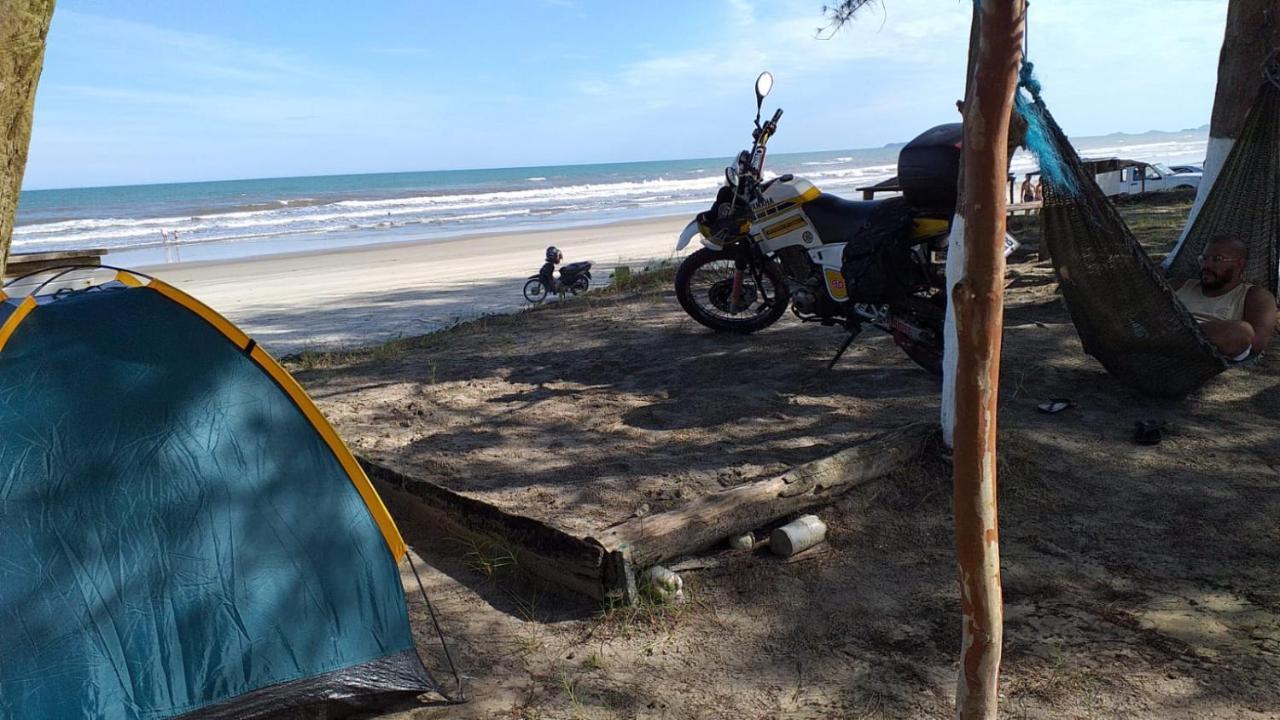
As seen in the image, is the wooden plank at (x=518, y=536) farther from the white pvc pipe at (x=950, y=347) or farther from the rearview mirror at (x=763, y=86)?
the rearview mirror at (x=763, y=86)

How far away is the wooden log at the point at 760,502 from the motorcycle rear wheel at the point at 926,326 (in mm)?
1090

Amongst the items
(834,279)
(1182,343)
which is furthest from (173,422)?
(1182,343)

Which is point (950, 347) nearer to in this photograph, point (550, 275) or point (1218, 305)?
point (1218, 305)

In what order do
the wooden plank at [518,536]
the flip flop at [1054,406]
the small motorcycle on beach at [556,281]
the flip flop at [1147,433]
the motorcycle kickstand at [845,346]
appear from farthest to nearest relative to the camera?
the small motorcycle on beach at [556,281] → the motorcycle kickstand at [845,346] → the flip flop at [1054,406] → the flip flop at [1147,433] → the wooden plank at [518,536]

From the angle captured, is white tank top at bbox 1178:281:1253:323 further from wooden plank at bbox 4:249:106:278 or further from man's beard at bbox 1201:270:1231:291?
wooden plank at bbox 4:249:106:278

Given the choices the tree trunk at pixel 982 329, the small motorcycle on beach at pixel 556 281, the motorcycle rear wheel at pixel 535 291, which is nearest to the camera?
the tree trunk at pixel 982 329

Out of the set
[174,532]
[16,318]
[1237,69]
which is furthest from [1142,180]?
[16,318]

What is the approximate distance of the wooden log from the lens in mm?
2932

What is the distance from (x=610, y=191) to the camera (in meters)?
43.8

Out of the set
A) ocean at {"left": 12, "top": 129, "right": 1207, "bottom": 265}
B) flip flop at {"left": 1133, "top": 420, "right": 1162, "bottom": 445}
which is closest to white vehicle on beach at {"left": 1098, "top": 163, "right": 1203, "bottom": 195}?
ocean at {"left": 12, "top": 129, "right": 1207, "bottom": 265}

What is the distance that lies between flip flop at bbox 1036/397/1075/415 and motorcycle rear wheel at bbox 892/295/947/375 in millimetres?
614

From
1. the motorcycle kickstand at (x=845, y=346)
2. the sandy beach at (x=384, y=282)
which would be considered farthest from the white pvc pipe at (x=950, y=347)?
the sandy beach at (x=384, y=282)

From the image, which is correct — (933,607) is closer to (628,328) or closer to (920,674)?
(920,674)

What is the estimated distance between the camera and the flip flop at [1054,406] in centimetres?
423
